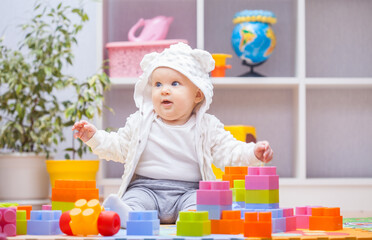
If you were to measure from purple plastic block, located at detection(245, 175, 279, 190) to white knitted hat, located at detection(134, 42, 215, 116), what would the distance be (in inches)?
18.3

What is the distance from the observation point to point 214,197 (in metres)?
1.08

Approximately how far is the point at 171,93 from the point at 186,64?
0.09m

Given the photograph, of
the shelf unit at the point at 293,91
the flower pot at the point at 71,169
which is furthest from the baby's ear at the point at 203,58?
the shelf unit at the point at 293,91

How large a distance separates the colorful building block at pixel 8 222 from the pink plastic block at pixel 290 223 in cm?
49

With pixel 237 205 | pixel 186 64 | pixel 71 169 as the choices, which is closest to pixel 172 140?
pixel 186 64

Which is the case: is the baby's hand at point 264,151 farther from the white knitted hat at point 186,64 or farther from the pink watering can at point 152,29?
the pink watering can at point 152,29

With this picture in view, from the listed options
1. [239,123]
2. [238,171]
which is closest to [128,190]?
[238,171]

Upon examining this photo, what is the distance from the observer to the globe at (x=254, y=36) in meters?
2.55

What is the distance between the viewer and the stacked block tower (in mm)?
1199

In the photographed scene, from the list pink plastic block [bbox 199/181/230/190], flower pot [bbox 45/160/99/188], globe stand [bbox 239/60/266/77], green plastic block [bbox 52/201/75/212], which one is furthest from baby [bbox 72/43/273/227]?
globe stand [bbox 239/60/266/77]

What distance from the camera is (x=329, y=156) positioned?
2.85 m

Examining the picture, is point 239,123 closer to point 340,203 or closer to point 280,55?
point 280,55

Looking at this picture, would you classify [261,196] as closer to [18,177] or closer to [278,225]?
[278,225]

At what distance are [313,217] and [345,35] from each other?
6.11 ft
